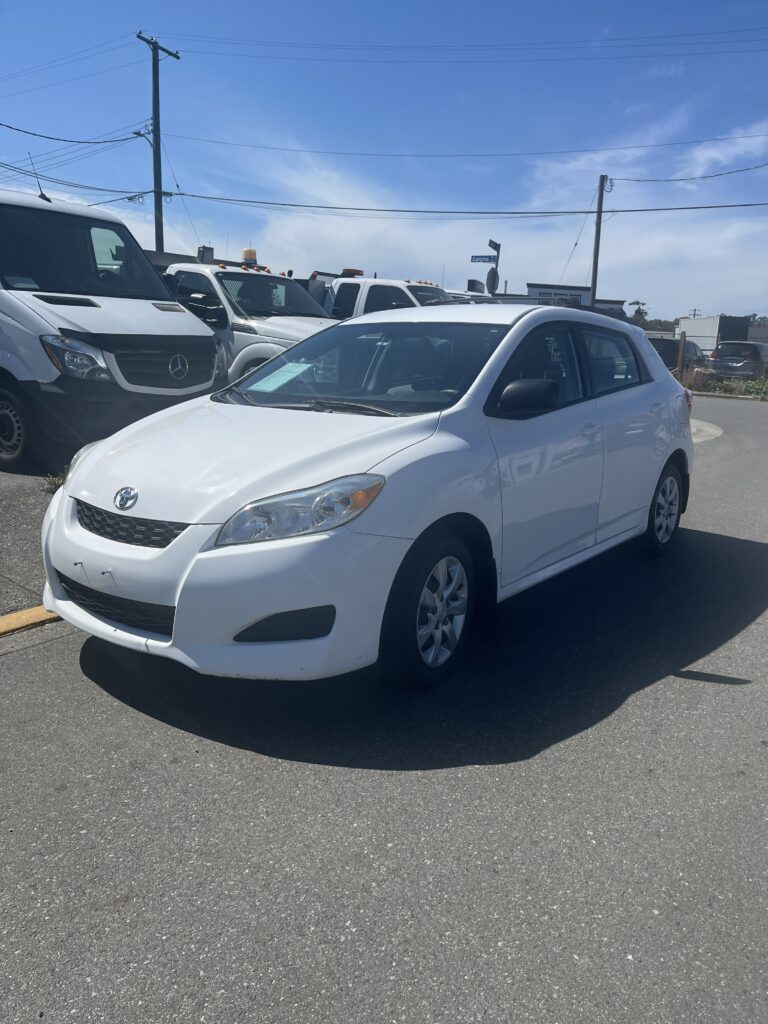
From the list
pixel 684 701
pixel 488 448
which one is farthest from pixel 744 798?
pixel 488 448

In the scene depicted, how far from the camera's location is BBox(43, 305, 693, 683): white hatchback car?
352 centimetres

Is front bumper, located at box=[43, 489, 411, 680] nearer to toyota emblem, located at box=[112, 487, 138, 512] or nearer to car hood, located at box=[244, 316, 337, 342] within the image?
toyota emblem, located at box=[112, 487, 138, 512]

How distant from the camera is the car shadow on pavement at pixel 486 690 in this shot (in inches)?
142

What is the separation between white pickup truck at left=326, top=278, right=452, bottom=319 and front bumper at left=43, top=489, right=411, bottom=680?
33.9 ft

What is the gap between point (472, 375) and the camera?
4539 millimetres

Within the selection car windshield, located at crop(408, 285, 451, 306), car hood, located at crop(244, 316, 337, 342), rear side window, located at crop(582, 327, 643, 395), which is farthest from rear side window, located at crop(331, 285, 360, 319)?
rear side window, located at crop(582, 327, 643, 395)

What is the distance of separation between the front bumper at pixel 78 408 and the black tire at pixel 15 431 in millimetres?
111

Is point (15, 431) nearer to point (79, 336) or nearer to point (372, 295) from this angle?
point (79, 336)

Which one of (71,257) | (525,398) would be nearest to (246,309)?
(71,257)

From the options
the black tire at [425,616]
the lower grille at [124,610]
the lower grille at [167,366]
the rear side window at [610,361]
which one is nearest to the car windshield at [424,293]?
the lower grille at [167,366]

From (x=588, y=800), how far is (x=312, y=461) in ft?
5.44

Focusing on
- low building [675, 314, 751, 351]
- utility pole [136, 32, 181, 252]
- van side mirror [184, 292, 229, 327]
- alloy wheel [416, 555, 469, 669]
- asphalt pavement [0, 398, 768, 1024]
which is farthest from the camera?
low building [675, 314, 751, 351]

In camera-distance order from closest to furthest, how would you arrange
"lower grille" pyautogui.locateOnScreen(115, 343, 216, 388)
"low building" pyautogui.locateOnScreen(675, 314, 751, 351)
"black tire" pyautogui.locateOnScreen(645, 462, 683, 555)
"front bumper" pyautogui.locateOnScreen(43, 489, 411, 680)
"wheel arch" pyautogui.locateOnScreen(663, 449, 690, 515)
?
"front bumper" pyautogui.locateOnScreen(43, 489, 411, 680), "black tire" pyautogui.locateOnScreen(645, 462, 683, 555), "wheel arch" pyautogui.locateOnScreen(663, 449, 690, 515), "lower grille" pyautogui.locateOnScreen(115, 343, 216, 388), "low building" pyautogui.locateOnScreen(675, 314, 751, 351)

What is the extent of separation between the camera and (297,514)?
11.7ft
